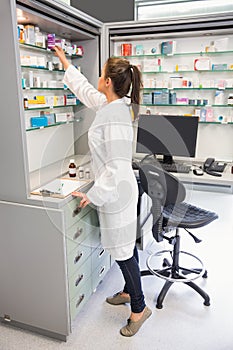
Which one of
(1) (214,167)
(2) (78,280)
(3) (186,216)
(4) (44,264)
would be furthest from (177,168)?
(4) (44,264)

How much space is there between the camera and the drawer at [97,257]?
6.55 feet

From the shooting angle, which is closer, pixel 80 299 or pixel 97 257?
pixel 80 299

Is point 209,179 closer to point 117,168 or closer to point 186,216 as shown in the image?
point 186,216

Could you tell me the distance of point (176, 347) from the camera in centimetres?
169

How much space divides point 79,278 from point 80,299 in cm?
15

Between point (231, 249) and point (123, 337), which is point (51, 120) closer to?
point (123, 337)

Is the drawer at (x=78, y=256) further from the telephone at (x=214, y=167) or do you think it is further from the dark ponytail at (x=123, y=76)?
the telephone at (x=214, y=167)

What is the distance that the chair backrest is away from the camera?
169 centimetres

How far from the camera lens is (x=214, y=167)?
7.50 ft

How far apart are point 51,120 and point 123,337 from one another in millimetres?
1518

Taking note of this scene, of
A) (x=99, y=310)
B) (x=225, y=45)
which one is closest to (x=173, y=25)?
(x=225, y=45)

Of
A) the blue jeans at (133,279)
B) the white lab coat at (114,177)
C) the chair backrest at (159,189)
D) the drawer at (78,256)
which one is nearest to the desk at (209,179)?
the chair backrest at (159,189)

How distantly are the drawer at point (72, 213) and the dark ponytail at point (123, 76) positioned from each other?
2.11ft

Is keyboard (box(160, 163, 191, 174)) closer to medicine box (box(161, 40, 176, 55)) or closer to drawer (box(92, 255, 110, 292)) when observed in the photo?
drawer (box(92, 255, 110, 292))
